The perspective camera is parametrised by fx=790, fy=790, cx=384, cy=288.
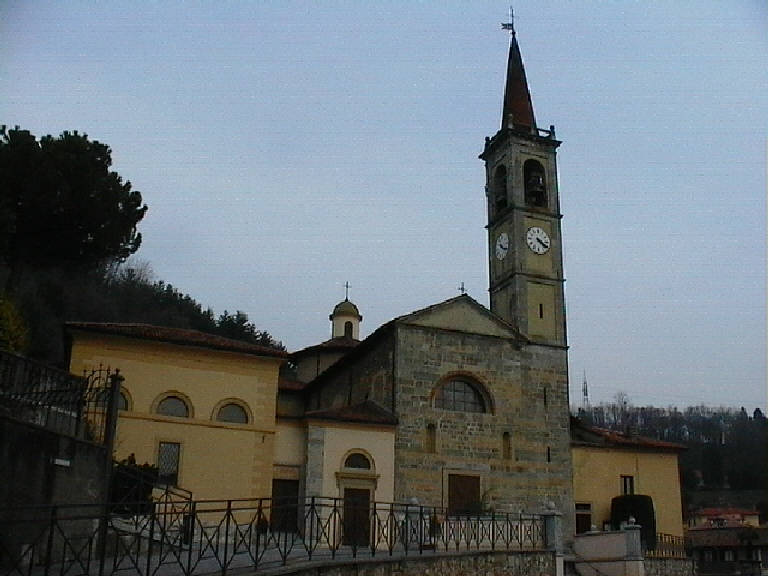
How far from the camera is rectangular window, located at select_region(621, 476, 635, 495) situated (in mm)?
28688

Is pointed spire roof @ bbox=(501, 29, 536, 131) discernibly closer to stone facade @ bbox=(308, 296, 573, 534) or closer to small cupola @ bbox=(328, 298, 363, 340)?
stone facade @ bbox=(308, 296, 573, 534)

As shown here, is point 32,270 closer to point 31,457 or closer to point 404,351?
point 404,351

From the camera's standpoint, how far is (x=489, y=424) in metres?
26.5

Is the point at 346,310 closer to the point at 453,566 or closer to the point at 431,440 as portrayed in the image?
the point at 431,440

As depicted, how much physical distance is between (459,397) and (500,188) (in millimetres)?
9699

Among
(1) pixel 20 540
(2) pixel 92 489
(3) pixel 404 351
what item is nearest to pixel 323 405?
(3) pixel 404 351

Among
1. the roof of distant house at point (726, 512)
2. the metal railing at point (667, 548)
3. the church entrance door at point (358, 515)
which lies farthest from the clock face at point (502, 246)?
the roof of distant house at point (726, 512)

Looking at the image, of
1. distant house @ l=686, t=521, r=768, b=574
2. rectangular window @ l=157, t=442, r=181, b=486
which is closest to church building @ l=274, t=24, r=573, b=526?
rectangular window @ l=157, t=442, r=181, b=486

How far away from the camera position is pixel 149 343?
22031 millimetres

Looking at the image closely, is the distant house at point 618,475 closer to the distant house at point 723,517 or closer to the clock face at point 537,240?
the clock face at point 537,240

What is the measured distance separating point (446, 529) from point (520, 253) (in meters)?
12.8

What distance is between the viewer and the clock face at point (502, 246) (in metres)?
30.3

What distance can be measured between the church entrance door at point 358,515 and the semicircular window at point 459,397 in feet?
13.3

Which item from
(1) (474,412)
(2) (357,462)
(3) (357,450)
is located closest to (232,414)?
(3) (357,450)
